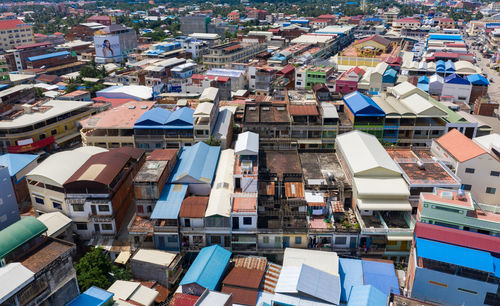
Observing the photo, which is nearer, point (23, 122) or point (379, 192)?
point (379, 192)

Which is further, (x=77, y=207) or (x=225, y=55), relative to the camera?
(x=225, y=55)

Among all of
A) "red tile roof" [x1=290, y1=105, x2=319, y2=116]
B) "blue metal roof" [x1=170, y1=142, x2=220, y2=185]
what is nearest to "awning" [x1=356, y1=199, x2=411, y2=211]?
"blue metal roof" [x1=170, y1=142, x2=220, y2=185]

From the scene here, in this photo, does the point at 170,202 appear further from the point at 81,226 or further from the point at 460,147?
the point at 460,147

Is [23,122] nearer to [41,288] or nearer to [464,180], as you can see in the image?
[41,288]

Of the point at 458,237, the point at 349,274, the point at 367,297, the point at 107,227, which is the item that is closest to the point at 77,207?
the point at 107,227

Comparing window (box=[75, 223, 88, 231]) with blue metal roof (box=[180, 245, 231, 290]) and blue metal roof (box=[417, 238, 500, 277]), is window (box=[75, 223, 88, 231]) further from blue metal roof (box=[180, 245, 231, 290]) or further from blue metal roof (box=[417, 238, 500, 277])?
blue metal roof (box=[417, 238, 500, 277])

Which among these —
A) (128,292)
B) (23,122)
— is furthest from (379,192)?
(23,122)
